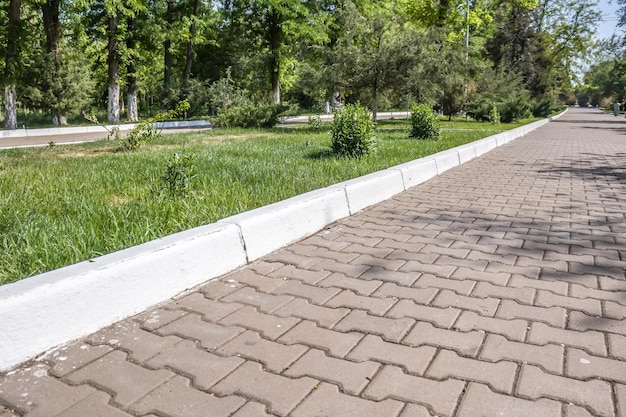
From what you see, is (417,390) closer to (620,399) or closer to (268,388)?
(268,388)

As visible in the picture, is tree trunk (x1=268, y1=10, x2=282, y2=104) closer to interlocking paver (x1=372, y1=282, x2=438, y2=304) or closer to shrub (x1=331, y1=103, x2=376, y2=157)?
shrub (x1=331, y1=103, x2=376, y2=157)

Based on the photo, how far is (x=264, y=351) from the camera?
2309 mm

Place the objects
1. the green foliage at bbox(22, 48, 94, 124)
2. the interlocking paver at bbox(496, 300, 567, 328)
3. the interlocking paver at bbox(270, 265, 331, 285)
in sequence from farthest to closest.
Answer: the green foliage at bbox(22, 48, 94, 124), the interlocking paver at bbox(270, 265, 331, 285), the interlocking paver at bbox(496, 300, 567, 328)

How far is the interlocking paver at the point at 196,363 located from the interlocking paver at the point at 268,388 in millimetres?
53

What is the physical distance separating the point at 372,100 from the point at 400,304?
14226 millimetres

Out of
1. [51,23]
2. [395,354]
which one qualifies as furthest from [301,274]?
[51,23]

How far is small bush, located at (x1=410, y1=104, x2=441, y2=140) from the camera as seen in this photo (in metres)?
12.2

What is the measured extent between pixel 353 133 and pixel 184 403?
634 centimetres

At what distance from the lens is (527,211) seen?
5.30 metres

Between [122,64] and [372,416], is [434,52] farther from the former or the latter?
[122,64]

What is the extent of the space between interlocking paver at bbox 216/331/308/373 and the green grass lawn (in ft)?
3.92

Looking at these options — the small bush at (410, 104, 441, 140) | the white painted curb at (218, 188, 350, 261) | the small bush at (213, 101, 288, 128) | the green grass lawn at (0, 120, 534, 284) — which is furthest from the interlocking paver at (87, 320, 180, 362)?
the small bush at (213, 101, 288, 128)

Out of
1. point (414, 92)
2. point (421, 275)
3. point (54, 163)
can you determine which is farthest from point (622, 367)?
point (414, 92)

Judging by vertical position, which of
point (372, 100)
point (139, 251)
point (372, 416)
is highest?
point (372, 100)
